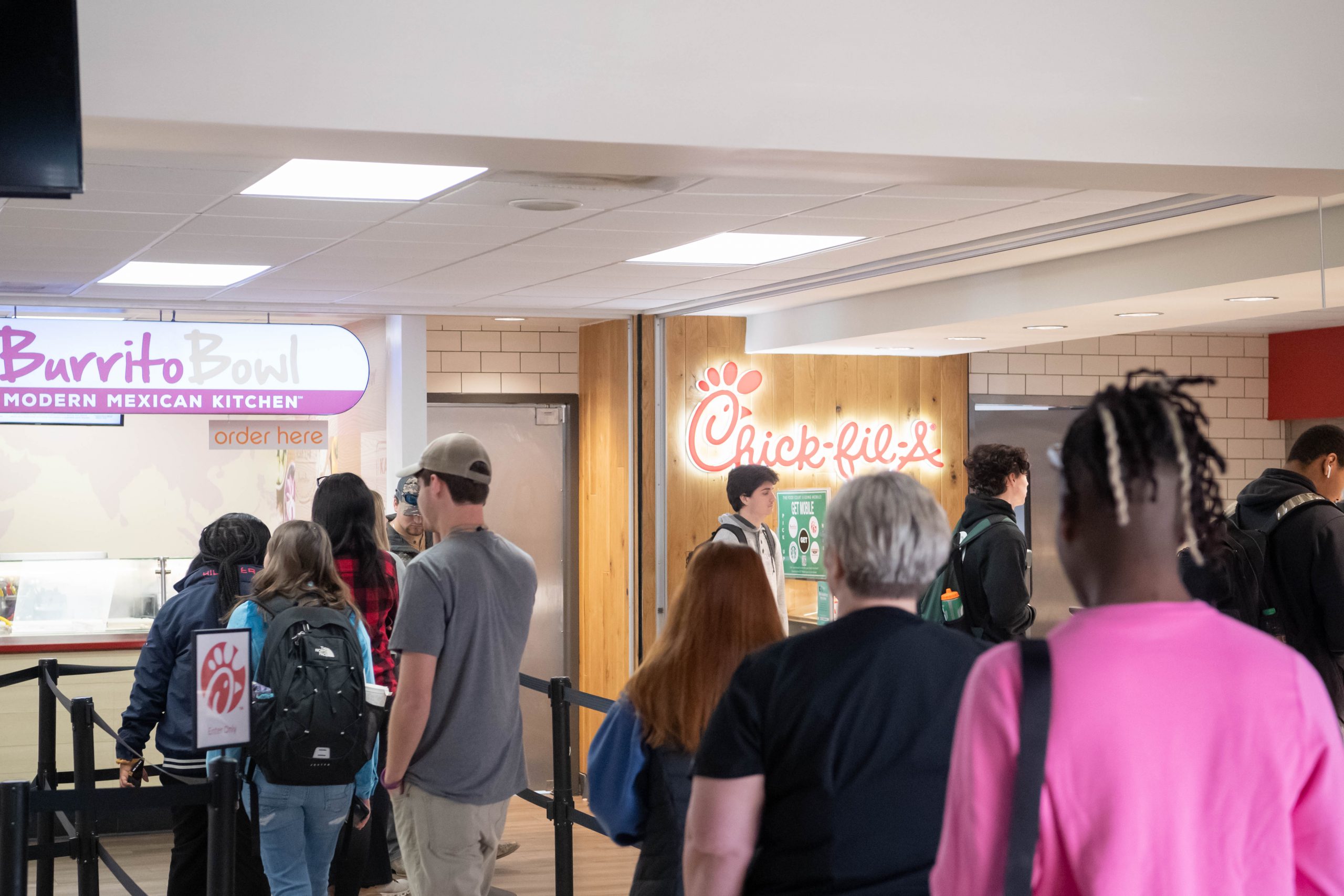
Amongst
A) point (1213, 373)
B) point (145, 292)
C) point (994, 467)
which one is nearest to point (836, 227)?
point (994, 467)

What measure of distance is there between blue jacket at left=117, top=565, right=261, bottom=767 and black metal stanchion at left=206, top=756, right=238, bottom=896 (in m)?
0.91

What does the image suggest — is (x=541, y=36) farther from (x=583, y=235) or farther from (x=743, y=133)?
(x=583, y=235)

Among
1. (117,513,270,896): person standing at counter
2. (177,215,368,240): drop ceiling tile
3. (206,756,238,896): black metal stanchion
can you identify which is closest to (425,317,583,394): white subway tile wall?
(177,215,368,240): drop ceiling tile

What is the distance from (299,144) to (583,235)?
2.03 metres

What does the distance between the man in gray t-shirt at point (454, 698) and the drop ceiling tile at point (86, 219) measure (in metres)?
1.83

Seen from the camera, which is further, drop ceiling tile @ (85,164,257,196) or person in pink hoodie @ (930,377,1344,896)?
drop ceiling tile @ (85,164,257,196)

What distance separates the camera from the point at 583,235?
5184mm

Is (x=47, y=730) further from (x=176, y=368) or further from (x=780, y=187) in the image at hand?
(x=780, y=187)

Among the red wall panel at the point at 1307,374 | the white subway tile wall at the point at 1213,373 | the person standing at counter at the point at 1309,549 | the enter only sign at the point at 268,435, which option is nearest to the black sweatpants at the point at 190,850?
the person standing at counter at the point at 1309,549

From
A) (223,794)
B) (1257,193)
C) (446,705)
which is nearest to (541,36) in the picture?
(446,705)

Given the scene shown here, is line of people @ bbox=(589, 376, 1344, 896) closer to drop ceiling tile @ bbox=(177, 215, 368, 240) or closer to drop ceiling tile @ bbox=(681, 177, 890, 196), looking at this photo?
drop ceiling tile @ bbox=(681, 177, 890, 196)

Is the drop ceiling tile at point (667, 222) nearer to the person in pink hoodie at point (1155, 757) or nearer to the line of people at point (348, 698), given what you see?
the line of people at point (348, 698)

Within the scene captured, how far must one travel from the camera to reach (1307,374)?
8930mm

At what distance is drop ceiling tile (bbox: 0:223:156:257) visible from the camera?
494 cm
